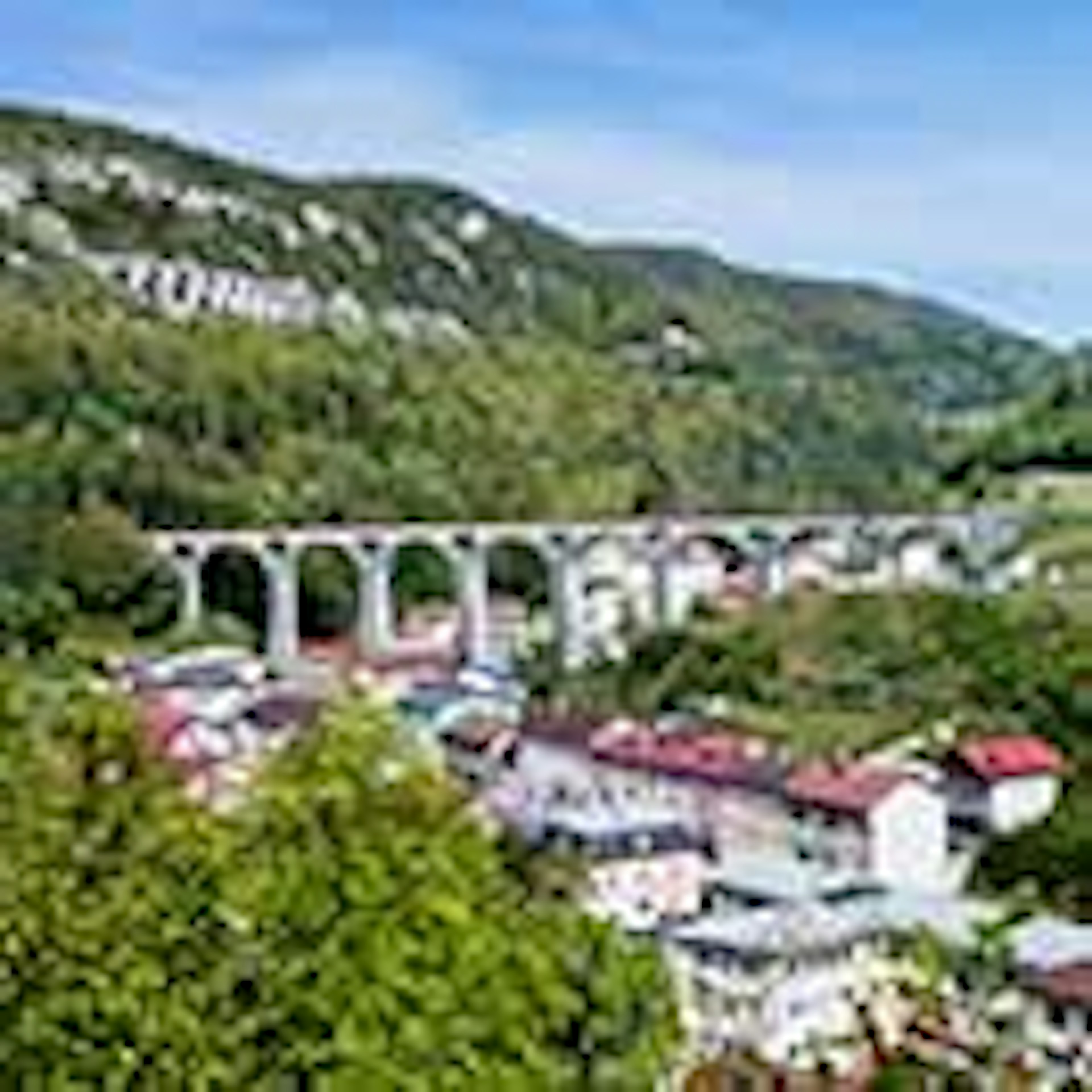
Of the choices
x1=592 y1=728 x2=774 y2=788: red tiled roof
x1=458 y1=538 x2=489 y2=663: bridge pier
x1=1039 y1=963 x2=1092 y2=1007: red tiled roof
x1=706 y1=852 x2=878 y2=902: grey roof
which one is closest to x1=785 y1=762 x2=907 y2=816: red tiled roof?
x1=592 y1=728 x2=774 y2=788: red tiled roof

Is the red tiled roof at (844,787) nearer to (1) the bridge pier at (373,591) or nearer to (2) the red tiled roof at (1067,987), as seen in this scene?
(2) the red tiled roof at (1067,987)

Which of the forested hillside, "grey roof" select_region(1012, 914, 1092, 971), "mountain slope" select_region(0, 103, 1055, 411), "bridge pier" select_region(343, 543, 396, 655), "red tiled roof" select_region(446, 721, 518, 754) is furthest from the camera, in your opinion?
"mountain slope" select_region(0, 103, 1055, 411)

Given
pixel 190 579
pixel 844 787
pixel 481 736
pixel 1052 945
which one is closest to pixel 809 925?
pixel 1052 945

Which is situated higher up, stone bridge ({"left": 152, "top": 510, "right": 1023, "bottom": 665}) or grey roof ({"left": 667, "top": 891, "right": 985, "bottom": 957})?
grey roof ({"left": 667, "top": 891, "right": 985, "bottom": 957})

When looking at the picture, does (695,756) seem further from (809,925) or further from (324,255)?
(324,255)

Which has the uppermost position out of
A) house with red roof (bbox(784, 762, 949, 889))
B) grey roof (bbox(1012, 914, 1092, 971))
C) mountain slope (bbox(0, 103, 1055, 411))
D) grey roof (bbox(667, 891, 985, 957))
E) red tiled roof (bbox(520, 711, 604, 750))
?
mountain slope (bbox(0, 103, 1055, 411))

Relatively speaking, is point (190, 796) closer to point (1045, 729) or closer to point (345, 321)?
point (1045, 729)

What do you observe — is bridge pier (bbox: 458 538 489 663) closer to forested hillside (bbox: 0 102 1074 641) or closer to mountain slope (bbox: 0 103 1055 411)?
forested hillside (bbox: 0 102 1074 641)
